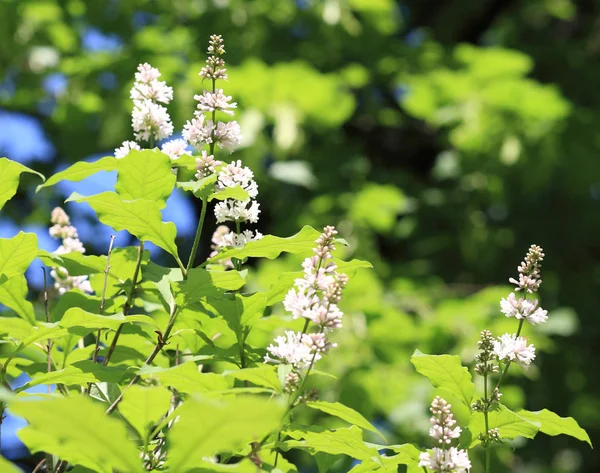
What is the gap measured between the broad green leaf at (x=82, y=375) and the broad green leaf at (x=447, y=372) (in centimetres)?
48

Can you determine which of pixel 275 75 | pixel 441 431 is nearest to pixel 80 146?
pixel 275 75

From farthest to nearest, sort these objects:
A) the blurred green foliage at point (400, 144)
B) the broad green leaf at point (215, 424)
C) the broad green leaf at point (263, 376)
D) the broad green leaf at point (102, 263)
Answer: the blurred green foliage at point (400, 144) → the broad green leaf at point (102, 263) → the broad green leaf at point (263, 376) → the broad green leaf at point (215, 424)

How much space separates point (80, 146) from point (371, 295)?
330 centimetres

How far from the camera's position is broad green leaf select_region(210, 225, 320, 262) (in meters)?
1.31

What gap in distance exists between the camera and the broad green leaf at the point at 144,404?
975 millimetres

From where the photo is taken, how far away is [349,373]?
16.8 ft

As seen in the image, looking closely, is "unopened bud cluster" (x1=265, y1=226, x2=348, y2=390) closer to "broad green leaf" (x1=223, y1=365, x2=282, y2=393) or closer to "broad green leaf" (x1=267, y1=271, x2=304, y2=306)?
"broad green leaf" (x1=223, y1=365, x2=282, y2=393)

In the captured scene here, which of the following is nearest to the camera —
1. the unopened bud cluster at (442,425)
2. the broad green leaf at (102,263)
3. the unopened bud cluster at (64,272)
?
the unopened bud cluster at (442,425)

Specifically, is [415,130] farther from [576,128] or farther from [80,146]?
[80,146]

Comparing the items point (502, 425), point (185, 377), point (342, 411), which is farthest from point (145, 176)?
point (502, 425)

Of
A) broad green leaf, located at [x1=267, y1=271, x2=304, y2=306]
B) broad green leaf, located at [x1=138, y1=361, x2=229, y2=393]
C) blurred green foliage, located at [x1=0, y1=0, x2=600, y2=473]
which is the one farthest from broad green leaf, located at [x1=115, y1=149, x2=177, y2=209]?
blurred green foliage, located at [x1=0, y1=0, x2=600, y2=473]

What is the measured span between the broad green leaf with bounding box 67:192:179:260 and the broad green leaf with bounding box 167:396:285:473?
544 millimetres

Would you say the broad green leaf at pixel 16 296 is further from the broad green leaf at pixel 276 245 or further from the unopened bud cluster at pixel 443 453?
the unopened bud cluster at pixel 443 453

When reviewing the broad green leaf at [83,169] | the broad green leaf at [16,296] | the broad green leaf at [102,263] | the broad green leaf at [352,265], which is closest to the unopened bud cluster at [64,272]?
the broad green leaf at [102,263]
